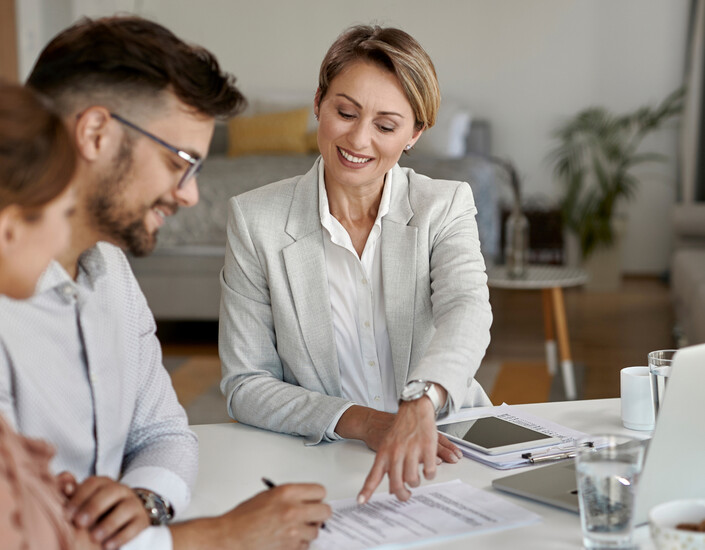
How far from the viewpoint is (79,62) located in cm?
102

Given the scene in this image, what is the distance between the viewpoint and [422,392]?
1271 millimetres

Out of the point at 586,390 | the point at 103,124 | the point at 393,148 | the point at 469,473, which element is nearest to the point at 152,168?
the point at 103,124

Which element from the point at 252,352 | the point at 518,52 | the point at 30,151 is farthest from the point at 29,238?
the point at 518,52

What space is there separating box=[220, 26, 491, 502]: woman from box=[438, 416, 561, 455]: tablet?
0.49ft

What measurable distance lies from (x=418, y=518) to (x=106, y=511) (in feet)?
1.17

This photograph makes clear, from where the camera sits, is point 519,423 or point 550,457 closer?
point 550,457

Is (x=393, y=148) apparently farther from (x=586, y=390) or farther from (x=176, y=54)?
(x=586, y=390)

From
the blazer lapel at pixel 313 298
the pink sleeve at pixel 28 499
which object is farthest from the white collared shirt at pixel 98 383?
the blazer lapel at pixel 313 298

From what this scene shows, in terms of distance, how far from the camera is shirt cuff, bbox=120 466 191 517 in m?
1.10

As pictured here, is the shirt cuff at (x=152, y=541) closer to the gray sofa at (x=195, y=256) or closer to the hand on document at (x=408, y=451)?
the hand on document at (x=408, y=451)

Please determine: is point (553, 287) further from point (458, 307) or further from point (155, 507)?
point (155, 507)

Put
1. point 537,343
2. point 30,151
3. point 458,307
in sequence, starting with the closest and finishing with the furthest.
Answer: point 30,151 → point 458,307 → point 537,343

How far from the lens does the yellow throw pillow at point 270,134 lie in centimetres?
602

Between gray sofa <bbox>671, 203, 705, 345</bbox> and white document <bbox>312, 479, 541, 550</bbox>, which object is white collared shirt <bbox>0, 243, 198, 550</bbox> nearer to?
white document <bbox>312, 479, 541, 550</bbox>
